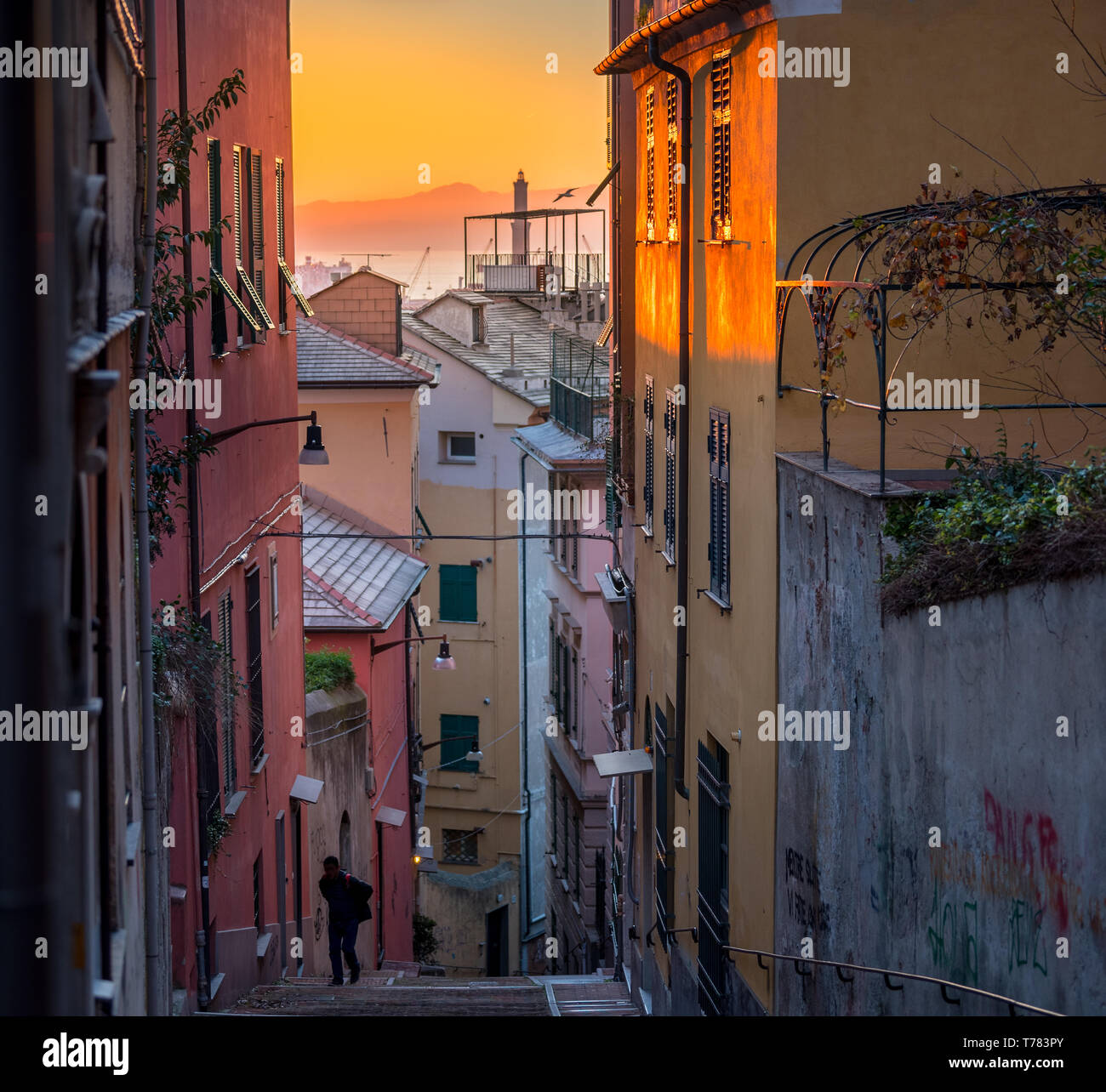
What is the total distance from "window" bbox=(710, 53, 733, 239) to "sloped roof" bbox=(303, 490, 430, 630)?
31.8 feet

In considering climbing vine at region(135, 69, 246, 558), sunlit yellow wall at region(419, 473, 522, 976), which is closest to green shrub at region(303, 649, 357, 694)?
climbing vine at region(135, 69, 246, 558)

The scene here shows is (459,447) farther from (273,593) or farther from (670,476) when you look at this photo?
(670,476)

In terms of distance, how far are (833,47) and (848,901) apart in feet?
18.3

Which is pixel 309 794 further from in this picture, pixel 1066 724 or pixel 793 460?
pixel 1066 724

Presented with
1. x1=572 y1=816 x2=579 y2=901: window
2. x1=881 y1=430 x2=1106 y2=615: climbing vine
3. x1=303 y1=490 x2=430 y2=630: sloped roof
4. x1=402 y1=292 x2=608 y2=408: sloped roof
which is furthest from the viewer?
x1=402 y1=292 x2=608 y2=408: sloped roof

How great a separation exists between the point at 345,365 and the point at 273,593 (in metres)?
14.1

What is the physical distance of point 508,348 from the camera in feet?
140

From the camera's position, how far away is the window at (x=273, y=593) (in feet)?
57.8

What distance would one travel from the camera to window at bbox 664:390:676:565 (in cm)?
1498

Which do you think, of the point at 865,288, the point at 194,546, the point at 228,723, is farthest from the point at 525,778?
the point at 865,288

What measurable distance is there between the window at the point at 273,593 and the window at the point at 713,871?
6060 mm

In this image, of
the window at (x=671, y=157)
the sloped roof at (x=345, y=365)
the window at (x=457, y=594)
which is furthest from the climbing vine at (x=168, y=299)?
the window at (x=457, y=594)

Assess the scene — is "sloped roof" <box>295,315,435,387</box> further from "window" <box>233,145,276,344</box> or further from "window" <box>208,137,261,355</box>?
"window" <box>208,137,261,355</box>

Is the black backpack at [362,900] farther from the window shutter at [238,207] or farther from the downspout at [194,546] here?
the window shutter at [238,207]
